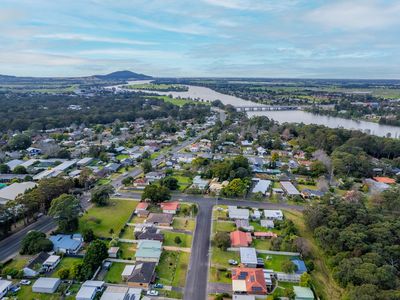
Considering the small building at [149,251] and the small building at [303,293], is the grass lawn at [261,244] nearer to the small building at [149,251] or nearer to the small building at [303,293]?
the small building at [303,293]

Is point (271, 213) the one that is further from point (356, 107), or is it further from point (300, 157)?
point (356, 107)

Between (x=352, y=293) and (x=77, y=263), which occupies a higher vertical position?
(x=352, y=293)

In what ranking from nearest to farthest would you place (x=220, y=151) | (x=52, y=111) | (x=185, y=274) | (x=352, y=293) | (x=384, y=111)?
1. (x=352, y=293)
2. (x=185, y=274)
3. (x=220, y=151)
4. (x=52, y=111)
5. (x=384, y=111)

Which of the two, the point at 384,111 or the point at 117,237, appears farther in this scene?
the point at 384,111

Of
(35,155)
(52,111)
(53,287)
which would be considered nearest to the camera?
(53,287)

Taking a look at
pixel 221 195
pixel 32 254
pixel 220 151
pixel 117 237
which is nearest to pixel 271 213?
pixel 221 195

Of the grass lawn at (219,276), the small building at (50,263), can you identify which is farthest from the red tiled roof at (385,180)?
the small building at (50,263)
